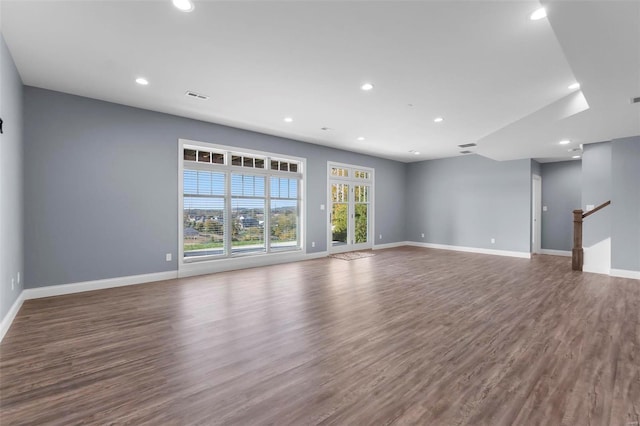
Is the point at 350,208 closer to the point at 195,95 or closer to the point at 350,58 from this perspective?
the point at 195,95

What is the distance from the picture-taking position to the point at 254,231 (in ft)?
22.0

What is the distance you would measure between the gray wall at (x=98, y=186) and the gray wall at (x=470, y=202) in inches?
274

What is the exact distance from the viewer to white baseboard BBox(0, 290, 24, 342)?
2939 mm

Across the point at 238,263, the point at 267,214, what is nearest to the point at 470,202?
the point at 267,214

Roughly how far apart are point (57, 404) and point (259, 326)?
1.65 m

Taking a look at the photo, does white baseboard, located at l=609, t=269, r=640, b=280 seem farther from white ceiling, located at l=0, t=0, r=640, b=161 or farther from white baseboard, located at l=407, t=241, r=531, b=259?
white ceiling, located at l=0, t=0, r=640, b=161

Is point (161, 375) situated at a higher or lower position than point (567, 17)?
lower

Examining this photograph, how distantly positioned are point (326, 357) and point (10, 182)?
3.94m

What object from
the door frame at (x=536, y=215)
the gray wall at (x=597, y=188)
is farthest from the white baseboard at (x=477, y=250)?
the gray wall at (x=597, y=188)

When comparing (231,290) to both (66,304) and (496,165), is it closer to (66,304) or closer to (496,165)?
(66,304)

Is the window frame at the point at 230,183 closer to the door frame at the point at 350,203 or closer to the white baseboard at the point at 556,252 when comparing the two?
the door frame at the point at 350,203

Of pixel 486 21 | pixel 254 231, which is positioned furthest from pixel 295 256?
pixel 486 21

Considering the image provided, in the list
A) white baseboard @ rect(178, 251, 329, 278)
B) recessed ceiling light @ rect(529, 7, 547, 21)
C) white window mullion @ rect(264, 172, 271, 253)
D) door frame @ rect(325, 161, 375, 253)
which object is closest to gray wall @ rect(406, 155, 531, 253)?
door frame @ rect(325, 161, 375, 253)

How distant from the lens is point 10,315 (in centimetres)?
328
